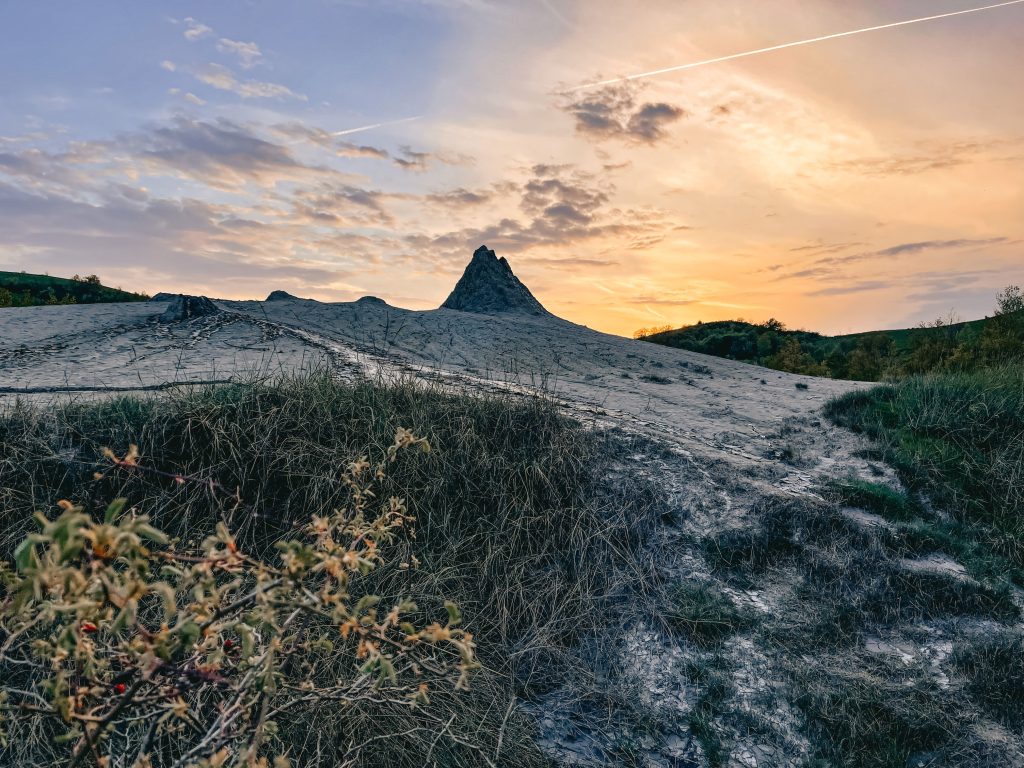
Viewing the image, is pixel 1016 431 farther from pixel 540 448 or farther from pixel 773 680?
pixel 540 448

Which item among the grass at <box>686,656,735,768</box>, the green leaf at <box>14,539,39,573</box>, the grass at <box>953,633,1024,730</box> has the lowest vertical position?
the grass at <box>686,656,735,768</box>

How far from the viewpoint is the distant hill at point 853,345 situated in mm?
14531

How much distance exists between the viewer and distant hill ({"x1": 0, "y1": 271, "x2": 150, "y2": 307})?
2392cm

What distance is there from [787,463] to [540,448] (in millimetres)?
2125

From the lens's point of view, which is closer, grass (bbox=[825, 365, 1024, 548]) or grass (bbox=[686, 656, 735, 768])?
grass (bbox=[686, 656, 735, 768])

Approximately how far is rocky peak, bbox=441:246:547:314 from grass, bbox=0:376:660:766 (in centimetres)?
Result: 672

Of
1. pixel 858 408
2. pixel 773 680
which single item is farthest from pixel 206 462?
pixel 858 408

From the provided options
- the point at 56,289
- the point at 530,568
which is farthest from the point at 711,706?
the point at 56,289

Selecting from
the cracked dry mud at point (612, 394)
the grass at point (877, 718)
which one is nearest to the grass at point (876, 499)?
the cracked dry mud at point (612, 394)

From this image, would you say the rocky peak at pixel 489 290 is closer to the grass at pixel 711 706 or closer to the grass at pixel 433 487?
the grass at pixel 433 487

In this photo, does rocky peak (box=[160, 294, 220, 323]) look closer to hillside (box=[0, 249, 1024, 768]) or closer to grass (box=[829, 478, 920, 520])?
hillside (box=[0, 249, 1024, 768])

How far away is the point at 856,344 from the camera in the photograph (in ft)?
78.1

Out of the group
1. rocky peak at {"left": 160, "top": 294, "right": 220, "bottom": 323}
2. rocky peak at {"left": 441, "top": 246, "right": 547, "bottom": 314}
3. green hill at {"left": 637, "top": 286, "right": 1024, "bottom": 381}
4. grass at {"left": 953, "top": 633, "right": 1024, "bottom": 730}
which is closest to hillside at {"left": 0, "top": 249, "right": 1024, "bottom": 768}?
grass at {"left": 953, "top": 633, "right": 1024, "bottom": 730}

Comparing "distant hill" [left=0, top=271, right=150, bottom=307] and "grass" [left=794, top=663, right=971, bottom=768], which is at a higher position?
"distant hill" [left=0, top=271, right=150, bottom=307]
